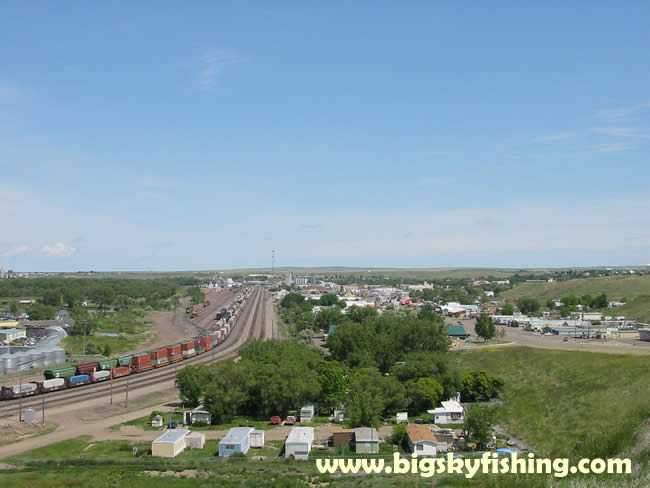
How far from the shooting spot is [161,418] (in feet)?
137

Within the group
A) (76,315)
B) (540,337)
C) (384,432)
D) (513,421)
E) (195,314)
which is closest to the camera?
(384,432)

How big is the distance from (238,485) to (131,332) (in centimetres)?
8225

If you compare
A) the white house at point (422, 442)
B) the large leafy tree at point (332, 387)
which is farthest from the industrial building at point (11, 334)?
the white house at point (422, 442)

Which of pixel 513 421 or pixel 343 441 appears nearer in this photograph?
pixel 343 441

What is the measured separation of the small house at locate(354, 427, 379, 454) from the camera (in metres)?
34.5

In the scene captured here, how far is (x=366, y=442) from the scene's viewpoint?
1373 inches

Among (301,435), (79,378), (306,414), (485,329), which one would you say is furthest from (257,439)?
(485,329)

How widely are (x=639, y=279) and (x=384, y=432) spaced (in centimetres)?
14396

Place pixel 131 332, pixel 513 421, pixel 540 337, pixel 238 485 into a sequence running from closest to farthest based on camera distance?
1. pixel 238 485
2. pixel 513 421
3. pixel 540 337
4. pixel 131 332

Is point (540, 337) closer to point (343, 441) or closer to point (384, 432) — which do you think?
point (384, 432)

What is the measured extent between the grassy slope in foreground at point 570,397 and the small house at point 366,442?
11082 millimetres

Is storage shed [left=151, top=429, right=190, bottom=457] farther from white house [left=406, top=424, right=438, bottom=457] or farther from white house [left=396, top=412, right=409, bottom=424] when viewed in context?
white house [left=396, top=412, right=409, bottom=424]

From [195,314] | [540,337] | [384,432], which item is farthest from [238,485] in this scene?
[195,314]

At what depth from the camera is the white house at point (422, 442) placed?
1331 inches
